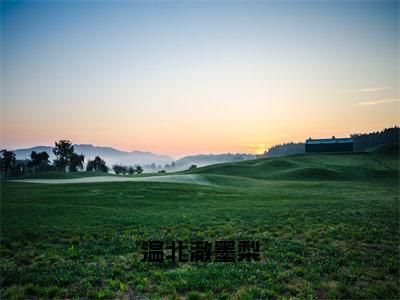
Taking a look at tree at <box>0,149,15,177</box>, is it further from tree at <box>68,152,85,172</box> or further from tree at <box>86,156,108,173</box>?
tree at <box>86,156,108,173</box>

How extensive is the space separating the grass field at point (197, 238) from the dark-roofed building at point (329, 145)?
13188cm

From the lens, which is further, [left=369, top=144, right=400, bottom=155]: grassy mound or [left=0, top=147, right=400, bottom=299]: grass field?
[left=369, top=144, right=400, bottom=155]: grassy mound

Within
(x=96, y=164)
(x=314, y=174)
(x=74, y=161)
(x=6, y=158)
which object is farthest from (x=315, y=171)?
(x=6, y=158)

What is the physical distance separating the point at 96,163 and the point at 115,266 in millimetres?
148417

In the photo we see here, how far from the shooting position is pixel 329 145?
162250 millimetres

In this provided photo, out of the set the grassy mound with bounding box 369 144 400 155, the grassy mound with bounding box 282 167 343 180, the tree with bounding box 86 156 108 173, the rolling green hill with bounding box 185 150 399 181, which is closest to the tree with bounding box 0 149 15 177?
the tree with bounding box 86 156 108 173

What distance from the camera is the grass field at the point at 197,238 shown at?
13625mm

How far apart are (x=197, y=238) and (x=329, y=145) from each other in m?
159

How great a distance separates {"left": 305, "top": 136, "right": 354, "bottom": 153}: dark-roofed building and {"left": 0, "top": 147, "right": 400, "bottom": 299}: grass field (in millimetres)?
131881

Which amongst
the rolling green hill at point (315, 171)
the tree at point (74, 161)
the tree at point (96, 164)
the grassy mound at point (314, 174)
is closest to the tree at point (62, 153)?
the tree at point (74, 161)

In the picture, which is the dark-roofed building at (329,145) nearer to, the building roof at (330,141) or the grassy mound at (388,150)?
the building roof at (330,141)

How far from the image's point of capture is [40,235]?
71.6ft

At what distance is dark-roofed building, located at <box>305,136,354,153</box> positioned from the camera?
6245 inches

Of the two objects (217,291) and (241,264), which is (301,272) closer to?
(241,264)
